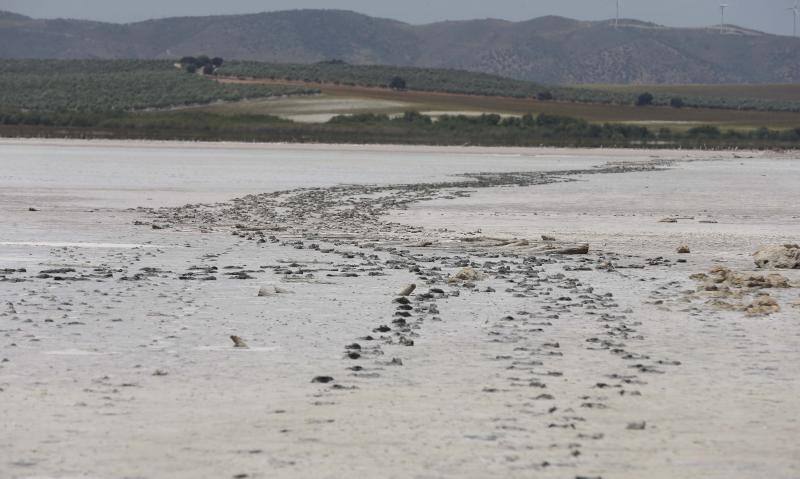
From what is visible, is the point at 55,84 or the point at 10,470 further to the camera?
the point at 55,84

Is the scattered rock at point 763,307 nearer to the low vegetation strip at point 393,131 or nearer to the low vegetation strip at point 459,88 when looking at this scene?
the low vegetation strip at point 393,131

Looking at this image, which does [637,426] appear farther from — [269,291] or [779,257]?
[779,257]

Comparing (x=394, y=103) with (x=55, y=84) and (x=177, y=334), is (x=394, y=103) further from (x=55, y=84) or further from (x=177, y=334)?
(x=177, y=334)

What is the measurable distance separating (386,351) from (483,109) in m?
129

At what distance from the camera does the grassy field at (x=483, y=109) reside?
13488 centimetres

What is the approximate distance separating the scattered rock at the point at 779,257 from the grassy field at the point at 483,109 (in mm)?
107486

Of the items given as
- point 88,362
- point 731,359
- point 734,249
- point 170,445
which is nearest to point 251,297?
point 88,362

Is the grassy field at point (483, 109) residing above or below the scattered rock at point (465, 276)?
below

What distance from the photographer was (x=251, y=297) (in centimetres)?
1680

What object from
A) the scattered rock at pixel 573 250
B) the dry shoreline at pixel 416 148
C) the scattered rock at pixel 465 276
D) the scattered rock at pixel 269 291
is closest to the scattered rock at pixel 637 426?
the scattered rock at pixel 269 291

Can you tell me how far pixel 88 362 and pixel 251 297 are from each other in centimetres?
469

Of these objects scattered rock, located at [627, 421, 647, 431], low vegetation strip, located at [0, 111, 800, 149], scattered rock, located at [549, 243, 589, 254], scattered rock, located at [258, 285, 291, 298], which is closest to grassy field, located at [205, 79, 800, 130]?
low vegetation strip, located at [0, 111, 800, 149]

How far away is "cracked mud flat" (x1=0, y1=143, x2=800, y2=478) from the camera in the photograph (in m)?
9.16

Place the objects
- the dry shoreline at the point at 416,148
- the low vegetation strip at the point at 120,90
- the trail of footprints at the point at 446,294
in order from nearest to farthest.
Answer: the trail of footprints at the point at 446,294 → the dry shoreline at the point at 416,148 → the low vegetation strip at the point at 120,90
